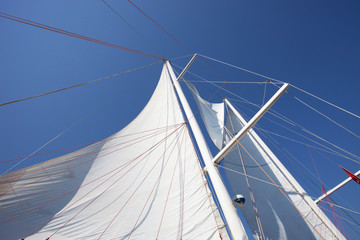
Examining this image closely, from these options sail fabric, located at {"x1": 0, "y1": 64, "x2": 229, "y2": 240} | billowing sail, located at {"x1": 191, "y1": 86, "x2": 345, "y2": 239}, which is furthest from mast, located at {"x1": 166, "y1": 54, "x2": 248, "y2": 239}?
billowing sail, located at {"x1": 191, "y1": 86, "x2": 345, "y2": 239}

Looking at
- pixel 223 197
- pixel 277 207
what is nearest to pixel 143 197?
pixel 223 197

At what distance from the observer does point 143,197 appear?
295 cm

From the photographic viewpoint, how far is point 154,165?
358 centimetres

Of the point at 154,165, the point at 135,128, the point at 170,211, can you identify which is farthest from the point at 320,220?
the point at 135,128

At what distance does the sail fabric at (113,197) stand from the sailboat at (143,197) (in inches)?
0.5

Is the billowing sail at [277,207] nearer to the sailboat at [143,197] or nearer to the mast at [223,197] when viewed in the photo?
the sailboat at [143,197]

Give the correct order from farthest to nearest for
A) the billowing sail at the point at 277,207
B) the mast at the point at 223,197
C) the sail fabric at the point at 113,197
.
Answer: the billowing sail at the point at 277,207 → the sail fabric at the point at 113,197 → the mast at the point at 223,197

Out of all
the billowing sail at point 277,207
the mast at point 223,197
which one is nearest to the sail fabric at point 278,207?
the billowing sail at point 277,207

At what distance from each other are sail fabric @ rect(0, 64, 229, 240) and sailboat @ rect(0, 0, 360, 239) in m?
0.01

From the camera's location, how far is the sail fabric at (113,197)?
224 centimetres

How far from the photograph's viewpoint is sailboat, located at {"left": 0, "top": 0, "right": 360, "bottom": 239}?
88.4 inches

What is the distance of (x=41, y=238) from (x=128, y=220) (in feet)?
3.71

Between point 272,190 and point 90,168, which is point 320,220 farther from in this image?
point 90,168

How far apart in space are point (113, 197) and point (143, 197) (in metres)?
0.55
